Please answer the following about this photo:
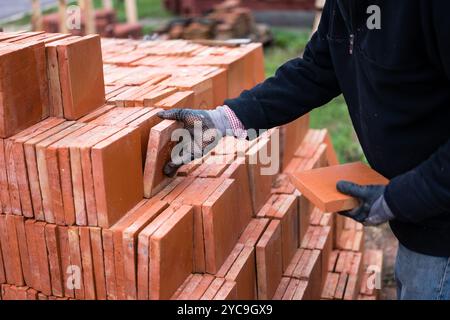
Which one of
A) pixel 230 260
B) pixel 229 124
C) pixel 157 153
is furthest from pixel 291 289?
pixel 157 153

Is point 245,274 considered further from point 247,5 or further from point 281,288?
point 247,5

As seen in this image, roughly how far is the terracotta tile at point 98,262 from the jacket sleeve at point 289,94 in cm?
83

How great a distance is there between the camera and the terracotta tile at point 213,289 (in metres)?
2.48

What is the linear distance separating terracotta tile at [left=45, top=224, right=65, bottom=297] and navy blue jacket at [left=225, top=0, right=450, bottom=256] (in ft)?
4.20

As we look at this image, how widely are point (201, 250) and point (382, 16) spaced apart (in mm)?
1212

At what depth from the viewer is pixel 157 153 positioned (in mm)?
2605

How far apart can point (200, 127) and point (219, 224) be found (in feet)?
1.43

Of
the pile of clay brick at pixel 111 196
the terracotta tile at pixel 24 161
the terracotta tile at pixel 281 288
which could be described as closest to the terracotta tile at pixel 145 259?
the pile of clay brick at pixel 111 196

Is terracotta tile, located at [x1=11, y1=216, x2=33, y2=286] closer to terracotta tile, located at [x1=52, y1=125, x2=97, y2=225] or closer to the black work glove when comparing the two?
terracotta tile, located at [x1=52, y1=125, x2=97, y2=225]

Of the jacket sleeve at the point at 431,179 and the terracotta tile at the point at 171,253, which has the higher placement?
the jacket sleeve at the point at 431,179

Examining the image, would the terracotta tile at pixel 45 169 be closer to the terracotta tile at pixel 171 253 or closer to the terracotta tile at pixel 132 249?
the terracotta tile at pixel 132 249

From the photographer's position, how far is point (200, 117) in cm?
271

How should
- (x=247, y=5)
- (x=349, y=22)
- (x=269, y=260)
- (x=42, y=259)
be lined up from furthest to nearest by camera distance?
(x=247, y=5) < (x=269, y=260) < (x=42, y=259) < (x=349, y=22)

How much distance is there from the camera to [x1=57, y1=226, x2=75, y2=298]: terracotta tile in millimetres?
2443
